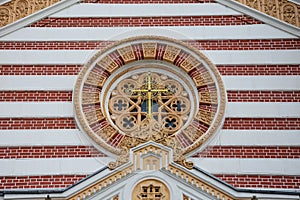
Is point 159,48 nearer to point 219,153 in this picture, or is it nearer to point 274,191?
point 219,153

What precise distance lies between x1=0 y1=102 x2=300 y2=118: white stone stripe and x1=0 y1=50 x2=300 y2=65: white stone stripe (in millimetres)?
897

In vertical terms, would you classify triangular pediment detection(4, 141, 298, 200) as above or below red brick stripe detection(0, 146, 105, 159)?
below

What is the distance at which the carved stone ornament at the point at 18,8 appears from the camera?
52.0 ft

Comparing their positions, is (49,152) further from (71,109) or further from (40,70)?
(40,70)

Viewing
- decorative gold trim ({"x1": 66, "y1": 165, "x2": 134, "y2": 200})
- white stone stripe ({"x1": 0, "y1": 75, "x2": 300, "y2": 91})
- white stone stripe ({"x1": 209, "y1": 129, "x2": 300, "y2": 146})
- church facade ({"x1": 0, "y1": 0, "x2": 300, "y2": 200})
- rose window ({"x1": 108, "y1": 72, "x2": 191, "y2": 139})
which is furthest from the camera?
white stone stripe ({"x1": 0, "y1": 75, "x2": 300, "y2": 91})

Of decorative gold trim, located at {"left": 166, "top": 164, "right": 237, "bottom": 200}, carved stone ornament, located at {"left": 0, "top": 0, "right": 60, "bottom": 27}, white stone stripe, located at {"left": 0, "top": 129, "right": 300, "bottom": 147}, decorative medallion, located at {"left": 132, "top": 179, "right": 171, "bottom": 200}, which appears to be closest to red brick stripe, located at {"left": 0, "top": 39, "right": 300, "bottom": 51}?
carved stone ornament, located at {"left": 0, "top": 0, "right": 60, "bottom": 27}

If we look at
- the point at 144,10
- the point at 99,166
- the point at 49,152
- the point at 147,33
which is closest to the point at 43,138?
the point at 49,152

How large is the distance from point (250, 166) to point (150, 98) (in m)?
2.27

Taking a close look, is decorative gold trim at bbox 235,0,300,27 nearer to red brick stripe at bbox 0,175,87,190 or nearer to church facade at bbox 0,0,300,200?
church facade at bbox 0,0,300,200

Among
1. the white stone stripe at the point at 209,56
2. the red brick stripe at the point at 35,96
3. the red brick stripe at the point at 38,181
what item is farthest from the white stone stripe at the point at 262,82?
the red brick stripe at the point at 38,181

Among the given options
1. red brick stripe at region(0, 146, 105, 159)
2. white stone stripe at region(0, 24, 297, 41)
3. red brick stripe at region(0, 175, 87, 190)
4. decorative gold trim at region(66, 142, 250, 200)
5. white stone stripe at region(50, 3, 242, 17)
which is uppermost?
white stone stripe at region(50, 3, 242, 17)

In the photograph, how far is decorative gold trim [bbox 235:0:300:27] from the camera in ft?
51.8

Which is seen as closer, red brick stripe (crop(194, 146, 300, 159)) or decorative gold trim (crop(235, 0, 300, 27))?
red brick stripe (crop(194, 146, 300, 159))

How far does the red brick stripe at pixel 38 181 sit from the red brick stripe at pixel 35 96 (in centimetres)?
158
